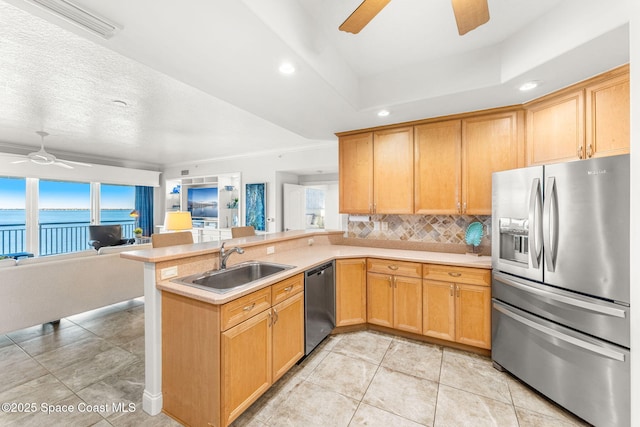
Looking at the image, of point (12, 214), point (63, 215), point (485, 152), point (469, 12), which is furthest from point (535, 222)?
point (63, 215)

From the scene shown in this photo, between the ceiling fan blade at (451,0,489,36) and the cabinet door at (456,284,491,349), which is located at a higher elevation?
the ceiling fan blade at (451,0,489,36)

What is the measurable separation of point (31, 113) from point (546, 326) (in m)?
6.23

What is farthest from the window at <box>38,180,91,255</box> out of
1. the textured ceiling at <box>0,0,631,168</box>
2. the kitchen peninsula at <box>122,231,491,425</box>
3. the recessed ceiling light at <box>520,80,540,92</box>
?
the recessed ceiling light at <box>520,80,540,92</box>

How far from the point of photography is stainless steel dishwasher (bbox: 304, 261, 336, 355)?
2496 mm

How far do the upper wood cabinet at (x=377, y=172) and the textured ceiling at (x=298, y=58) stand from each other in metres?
0.23

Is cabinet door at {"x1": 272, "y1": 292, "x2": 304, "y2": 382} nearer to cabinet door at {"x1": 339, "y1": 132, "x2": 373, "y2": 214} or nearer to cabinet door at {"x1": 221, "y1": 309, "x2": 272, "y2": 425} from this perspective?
cabinet door at {"x1": 221, "y1": 309, "x2": 272, "y2": 425}

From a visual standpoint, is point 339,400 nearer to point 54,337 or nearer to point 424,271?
point 424,271

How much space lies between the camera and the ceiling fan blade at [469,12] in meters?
1.32

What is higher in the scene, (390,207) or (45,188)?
(45,188)

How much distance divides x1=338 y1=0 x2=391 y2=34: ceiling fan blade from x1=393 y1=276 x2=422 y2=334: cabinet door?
7.68 feet

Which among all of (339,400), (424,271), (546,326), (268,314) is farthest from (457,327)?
(268,314)

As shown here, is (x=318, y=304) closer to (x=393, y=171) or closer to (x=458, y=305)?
(x=458, y=305)

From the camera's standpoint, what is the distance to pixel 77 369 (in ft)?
7.88

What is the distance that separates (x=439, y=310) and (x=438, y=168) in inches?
60.9
